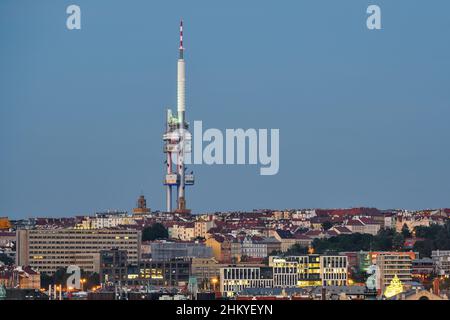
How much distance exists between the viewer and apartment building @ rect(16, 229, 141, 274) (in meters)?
61.2

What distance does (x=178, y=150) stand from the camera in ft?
256

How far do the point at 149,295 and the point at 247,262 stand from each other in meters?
18.0

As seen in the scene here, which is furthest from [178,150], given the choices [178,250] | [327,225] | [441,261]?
[441,261]

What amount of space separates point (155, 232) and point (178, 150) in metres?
7.69

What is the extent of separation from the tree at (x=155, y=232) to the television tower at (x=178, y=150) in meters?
4.69

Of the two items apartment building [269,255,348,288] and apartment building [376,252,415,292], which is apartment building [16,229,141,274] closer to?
apartment building [269,255,348,288]

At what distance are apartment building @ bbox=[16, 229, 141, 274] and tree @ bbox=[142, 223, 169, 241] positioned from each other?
11.6 feet

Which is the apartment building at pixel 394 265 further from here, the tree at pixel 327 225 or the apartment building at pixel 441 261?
the tree at pixel 327 225

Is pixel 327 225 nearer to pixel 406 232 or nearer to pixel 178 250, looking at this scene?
pixel 406 232

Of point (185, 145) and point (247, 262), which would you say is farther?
point (185, 145)
